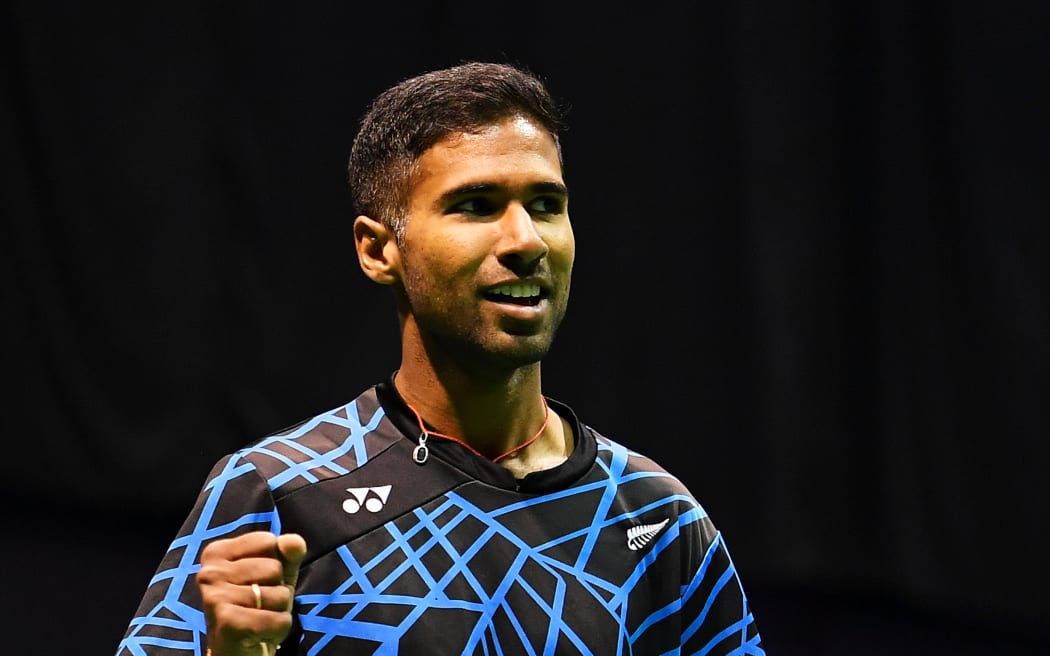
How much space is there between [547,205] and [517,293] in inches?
4.9

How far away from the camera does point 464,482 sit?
1.43 metres

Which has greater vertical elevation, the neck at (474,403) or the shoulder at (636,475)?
the neck at (474,403)

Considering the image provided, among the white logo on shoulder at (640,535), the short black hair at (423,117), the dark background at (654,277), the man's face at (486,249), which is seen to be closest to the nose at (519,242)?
the man's face at (486,249)

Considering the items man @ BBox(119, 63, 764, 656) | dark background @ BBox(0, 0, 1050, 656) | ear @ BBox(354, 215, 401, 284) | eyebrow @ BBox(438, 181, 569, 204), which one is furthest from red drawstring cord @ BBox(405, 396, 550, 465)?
dark background @ BBox(0, 0, 1050, 656)

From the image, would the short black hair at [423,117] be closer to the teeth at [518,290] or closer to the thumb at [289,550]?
the teeth at [518,290]

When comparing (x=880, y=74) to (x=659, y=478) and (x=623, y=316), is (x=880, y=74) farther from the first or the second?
(x=659, y=478)

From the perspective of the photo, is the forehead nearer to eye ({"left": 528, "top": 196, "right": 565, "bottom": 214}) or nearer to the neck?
eye ({"left": 528, "top": 196, "right": 565, "bottom": 214})

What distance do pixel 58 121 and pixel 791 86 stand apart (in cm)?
203

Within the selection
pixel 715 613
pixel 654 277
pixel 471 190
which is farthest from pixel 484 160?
pixel 654 277

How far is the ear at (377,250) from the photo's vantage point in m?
1.47

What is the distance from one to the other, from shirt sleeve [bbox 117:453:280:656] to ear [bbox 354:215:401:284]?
0.92 ft

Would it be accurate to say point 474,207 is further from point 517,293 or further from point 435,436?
point 435,436

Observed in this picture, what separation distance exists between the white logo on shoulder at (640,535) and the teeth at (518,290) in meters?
0.31

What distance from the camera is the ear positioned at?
1473 millimetres
